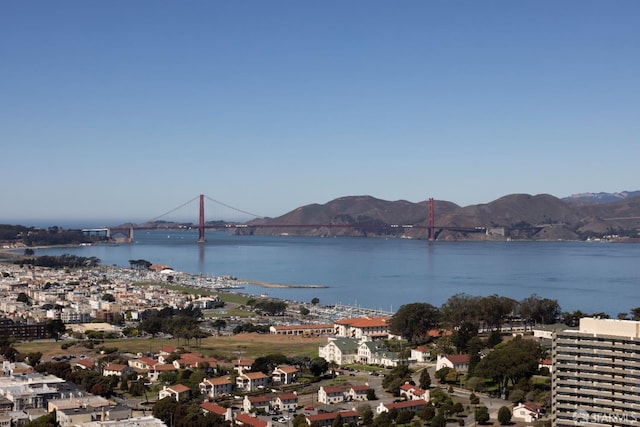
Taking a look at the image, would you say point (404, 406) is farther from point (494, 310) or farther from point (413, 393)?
point (494, 310)

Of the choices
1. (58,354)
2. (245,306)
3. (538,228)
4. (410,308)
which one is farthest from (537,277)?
(538,228)

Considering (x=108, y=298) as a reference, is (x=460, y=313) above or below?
above

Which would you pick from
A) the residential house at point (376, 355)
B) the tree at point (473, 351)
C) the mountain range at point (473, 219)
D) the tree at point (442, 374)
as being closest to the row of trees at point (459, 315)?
the residential house at point (376, 355)

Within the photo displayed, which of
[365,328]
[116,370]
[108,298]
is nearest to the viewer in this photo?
[116,370]

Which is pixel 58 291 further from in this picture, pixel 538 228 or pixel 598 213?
pixel 598 213

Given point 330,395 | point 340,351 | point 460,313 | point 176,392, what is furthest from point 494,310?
point 176,392

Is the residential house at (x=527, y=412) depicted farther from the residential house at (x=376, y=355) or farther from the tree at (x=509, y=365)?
the residential house at (x=376, y=355)

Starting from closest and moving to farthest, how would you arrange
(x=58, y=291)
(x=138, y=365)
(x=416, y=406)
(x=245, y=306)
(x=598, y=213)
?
(x=416, y=406), (x=138, y=365), (x=245, y=306), (x=58, y=291), (x=598, y=213)
